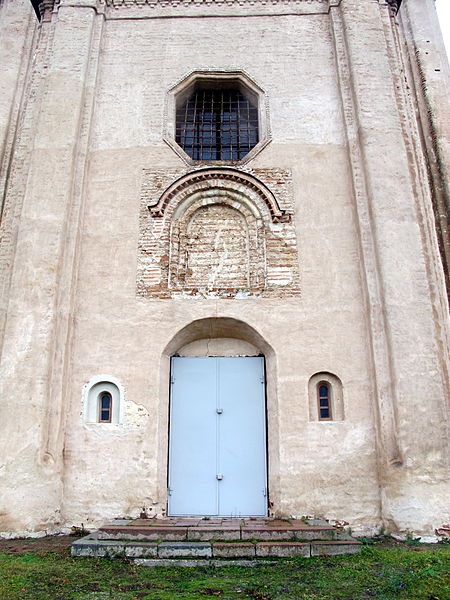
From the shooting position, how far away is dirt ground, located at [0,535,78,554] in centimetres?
625

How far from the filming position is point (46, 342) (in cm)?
771

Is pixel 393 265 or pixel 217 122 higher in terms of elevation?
pixel 217 122

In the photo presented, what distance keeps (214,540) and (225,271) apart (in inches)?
167

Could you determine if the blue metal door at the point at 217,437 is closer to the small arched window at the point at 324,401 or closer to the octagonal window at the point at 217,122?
the small arched window at the point at 324,401

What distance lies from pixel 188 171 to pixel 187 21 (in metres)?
3.83

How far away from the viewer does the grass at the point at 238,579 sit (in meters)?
4.48

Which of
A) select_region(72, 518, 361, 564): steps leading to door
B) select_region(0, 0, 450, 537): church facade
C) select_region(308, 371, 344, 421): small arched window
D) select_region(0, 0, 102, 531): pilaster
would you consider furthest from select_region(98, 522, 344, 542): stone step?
select_region(308, 371, 344, 421): small arched window

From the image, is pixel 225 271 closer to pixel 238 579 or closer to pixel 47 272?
pixel 47 272

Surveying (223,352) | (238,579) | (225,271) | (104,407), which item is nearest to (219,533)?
(238,579)

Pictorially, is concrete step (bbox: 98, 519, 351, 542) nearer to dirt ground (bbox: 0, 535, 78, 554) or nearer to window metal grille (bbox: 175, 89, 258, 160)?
dirt ground (bbox: 0, 535, 78, 554)

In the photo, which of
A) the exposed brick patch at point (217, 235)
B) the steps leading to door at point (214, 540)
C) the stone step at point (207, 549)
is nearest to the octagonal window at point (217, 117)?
the exposed brick patch at point (217, 235)

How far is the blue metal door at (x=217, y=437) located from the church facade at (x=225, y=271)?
3cm

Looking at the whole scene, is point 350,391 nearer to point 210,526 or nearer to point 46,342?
point 210,526

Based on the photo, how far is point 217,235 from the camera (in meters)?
8.95
